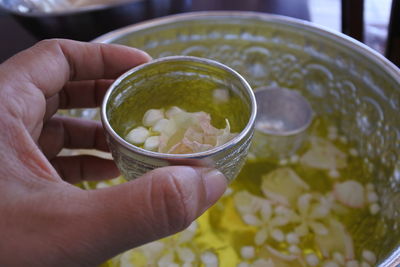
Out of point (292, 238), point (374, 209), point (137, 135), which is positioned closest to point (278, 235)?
point (292, 238)

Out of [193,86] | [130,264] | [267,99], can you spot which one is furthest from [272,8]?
[130,264]

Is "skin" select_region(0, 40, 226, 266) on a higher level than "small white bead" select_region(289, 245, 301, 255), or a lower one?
higher

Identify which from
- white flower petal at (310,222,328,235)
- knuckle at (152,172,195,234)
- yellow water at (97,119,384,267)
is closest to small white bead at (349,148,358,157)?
yellow water at (97,119,384,267)

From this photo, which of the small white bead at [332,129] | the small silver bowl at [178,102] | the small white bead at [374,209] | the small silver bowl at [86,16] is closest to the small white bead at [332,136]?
the small white bead at [332,129]

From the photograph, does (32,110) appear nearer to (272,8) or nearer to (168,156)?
(168,156)

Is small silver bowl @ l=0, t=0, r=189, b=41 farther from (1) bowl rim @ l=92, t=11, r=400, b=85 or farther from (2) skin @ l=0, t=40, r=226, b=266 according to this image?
(2) skin @ l=0, t=40, r=226, b=266

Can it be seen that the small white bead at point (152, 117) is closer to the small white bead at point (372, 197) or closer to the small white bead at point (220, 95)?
the small white bead at point (220, 95)

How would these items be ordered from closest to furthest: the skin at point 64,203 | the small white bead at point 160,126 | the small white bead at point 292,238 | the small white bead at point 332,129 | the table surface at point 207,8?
Result: the skin at point 64,203
the small white bead at point 160,126
the small white bead at point 292,238
the small white bead at point 332,129
the table surface at point 207,8
